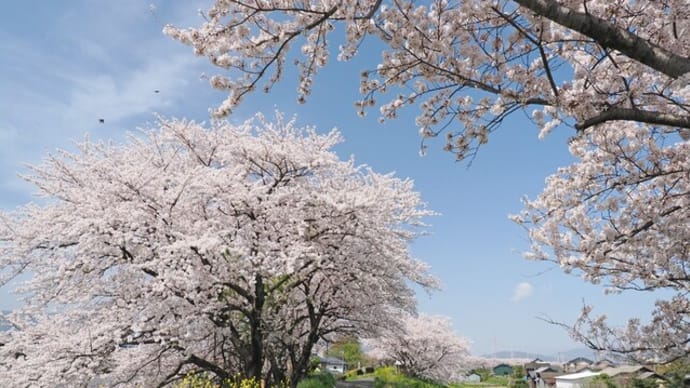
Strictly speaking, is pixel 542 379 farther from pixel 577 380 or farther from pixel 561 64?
pixel 561 64

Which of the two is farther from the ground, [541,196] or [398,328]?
[541,196]

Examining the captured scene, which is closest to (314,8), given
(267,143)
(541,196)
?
(541,196)

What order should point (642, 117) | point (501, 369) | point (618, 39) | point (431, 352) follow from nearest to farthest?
point (618, 39) < point (642, 117) < point (431, 352) < point (501, 369)

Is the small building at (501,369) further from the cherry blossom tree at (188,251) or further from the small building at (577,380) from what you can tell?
the cherry blossom tree at (188,251)

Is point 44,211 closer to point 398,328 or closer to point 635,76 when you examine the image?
point 398,328

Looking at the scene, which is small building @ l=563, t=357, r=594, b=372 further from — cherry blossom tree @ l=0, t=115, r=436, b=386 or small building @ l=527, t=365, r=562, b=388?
cherry blossom tree @ l=0, t=115, r=436, b=386

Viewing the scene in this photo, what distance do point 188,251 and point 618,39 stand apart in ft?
26.5

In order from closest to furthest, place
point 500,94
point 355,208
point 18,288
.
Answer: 1. point 500,94
2. point 18,288
3. point 355,208

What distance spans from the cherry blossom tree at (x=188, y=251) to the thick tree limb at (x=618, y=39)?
7365 mm

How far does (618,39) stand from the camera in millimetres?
2818

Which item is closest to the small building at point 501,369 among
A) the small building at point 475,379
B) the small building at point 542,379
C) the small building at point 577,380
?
the small building at point 475,379

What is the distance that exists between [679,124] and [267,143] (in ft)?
33.4

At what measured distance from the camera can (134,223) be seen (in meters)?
9.24

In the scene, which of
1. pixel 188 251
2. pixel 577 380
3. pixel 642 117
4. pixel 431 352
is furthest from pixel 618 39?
pixel 577 380
